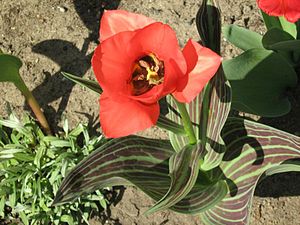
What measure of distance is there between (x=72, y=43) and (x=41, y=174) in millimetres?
531

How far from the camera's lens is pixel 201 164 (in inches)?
58.8

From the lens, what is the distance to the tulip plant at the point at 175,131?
971 mm

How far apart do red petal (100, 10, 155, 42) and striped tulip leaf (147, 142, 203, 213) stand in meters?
0.38

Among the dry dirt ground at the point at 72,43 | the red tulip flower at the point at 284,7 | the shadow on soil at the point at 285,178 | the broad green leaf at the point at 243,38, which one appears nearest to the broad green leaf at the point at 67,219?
the dry dirt ground at the point at 72,43

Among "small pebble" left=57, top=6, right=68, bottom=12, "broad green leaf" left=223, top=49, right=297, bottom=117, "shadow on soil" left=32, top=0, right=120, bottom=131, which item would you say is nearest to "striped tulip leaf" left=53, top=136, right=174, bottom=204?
"broad green leaf" left=223, top=49, right=297, bottom=117

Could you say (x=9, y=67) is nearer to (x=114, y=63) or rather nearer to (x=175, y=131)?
(x=175, y=131)

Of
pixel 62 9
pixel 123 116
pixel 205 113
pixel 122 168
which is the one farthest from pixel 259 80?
pixel 62 9

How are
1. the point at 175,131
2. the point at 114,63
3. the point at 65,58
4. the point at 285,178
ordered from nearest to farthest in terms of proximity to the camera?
the point at 114,63 → the point at 175,131 → the point at 285,178 → the point at 65,58

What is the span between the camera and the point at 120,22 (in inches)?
40.3

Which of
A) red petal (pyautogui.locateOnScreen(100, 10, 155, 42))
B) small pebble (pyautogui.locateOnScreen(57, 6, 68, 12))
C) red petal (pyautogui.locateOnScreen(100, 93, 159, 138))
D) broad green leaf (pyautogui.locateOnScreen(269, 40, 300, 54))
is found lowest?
small pebble (pyautogui.locateOnScreen(57, 6, 68, 12))

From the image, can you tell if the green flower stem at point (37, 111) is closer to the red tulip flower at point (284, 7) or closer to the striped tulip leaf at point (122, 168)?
the striped tulip leaf at point (122, 168)

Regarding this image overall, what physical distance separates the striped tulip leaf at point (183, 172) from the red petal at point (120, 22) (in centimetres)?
38

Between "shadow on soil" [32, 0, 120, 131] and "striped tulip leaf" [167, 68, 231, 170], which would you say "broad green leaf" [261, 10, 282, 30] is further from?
"shadow on soil" [32, 0, 120, 131]

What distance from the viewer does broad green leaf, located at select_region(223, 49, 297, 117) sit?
5.14 feet
